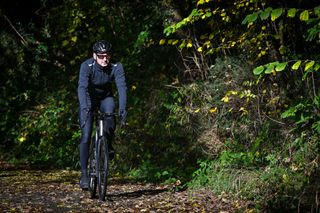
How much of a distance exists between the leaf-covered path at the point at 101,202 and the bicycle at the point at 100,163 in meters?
0.18

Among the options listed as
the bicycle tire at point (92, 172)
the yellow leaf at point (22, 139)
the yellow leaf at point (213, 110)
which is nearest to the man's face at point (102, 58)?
the bicycle tire at point (92, 172)

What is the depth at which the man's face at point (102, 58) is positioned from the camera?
7074mm

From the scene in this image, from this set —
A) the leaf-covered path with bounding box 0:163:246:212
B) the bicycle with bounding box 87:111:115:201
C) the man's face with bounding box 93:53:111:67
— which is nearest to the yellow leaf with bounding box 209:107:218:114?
the leaf-covered path with bounding box 0:163:246:212

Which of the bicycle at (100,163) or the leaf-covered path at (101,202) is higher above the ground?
the bicycle at (100,163)

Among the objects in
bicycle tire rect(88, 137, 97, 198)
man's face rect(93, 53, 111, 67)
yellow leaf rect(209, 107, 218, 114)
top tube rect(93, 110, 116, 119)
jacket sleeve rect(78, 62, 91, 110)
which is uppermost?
man's face rect(93, 53, 111, 67)

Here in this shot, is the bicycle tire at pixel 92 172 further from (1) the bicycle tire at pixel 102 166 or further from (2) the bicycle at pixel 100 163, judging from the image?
(1) the bicycle tire at pixel 102 166

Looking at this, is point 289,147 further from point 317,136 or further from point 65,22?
point 65,22

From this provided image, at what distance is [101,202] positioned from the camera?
23.1ft

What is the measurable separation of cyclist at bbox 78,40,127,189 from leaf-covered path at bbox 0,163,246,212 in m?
0.53

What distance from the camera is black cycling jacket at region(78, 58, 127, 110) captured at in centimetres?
692

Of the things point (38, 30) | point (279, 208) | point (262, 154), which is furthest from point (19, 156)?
point (279, 208)

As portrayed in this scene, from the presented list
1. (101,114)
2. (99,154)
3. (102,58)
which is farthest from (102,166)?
(102,58)

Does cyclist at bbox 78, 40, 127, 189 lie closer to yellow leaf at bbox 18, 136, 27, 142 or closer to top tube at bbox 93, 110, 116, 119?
top tube at bbox 93, 110, 116, 119

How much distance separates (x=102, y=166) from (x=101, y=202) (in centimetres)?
49
